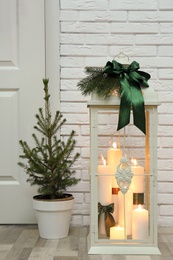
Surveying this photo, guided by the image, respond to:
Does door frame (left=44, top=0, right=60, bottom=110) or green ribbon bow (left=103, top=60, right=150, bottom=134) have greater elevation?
door frame (left=44, top=0, right=60, bottom=110)

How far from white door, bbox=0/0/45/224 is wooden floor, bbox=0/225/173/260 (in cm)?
16

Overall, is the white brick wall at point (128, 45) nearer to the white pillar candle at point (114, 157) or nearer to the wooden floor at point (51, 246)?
the wooden floor at point (51, 246)

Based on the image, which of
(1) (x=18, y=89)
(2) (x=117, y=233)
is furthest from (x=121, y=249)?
(1) (x=18, y=89)

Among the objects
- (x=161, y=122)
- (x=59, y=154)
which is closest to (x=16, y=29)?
(x=59, y=154)

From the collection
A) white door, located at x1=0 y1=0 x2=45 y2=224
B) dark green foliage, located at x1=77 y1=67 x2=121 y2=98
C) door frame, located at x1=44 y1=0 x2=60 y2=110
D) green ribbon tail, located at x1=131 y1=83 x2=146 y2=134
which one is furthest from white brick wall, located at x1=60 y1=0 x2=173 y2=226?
green ribbon tail, located at x1=131 y1=83 x2=146 y2=134

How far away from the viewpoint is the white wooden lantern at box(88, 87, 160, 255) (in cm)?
155

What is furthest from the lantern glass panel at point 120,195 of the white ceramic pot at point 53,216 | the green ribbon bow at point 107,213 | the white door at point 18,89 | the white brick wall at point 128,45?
the white door at point 18,89

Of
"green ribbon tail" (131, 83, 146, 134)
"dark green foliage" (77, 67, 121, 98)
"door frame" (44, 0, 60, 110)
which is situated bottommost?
"green ribbon tail" (131, 83, 146, 134)

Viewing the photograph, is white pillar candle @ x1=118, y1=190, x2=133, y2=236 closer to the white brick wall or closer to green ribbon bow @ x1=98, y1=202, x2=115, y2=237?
green ribbon bow @ x1=98, y1=202, x2=115, y2=237

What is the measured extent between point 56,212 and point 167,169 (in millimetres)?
647

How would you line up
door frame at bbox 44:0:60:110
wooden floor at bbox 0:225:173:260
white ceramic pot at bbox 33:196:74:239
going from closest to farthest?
wooden floor at bbox 0:225:173:260 < white ceramic pot at bbox 33:196:74:239 < door frame at bbox 44:0:60:110

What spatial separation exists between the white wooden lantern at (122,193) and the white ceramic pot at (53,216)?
0.22 meters

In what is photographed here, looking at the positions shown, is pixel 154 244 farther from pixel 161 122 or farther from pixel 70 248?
pixel 161 122

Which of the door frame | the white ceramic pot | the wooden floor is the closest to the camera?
the wooden floor
